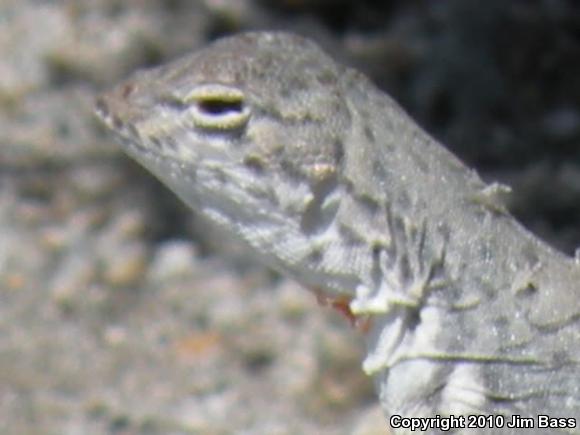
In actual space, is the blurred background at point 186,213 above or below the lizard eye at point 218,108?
above

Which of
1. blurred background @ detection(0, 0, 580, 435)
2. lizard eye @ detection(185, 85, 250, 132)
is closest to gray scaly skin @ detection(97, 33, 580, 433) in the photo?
lizard eye @ detection(185, 85, 250, 132)

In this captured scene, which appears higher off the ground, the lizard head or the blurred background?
the blurred background

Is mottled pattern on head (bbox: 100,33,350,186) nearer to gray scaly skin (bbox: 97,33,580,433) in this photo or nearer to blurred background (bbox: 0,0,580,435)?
gray scaly skin (bbox: 97,33,580,433)

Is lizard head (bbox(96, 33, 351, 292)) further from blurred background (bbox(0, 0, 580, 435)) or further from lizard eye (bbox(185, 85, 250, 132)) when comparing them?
blurred background (bbox(0, 0, 580, 435))

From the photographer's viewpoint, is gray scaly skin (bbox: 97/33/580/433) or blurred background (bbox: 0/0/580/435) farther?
blurred background (bbox: 0/0/580/435)

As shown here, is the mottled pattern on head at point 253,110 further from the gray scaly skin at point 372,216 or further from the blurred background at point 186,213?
the blurred background at point 186,213

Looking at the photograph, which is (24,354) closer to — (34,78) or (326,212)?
(34,78)

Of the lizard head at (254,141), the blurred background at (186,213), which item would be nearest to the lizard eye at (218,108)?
the lizard head at (254,141)

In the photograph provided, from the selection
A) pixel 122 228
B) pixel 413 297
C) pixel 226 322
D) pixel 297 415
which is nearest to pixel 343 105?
pixel 413 297
